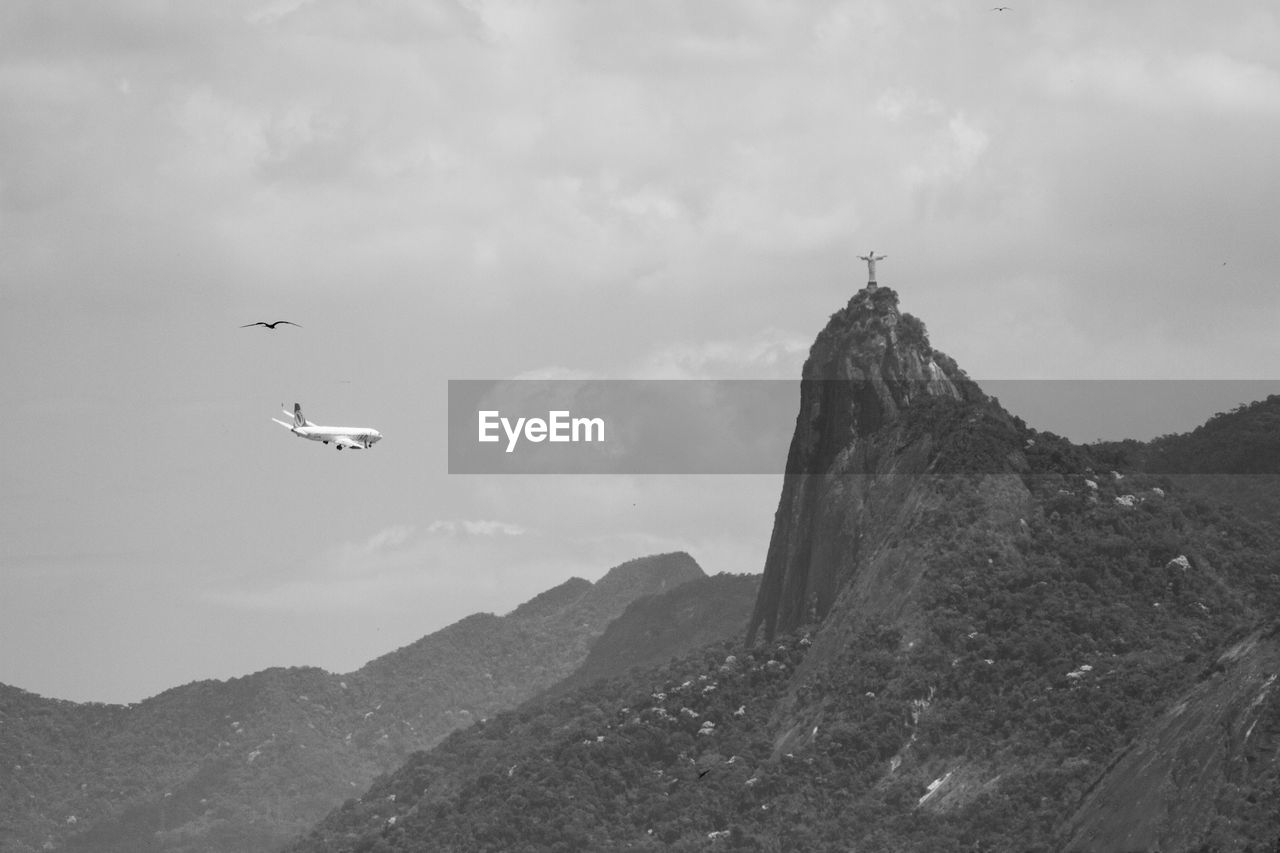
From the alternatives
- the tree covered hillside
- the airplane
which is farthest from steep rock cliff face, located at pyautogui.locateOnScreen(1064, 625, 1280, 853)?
the airplane

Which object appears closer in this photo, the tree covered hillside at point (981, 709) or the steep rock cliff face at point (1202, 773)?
the steep rock cliff face at point (1202, 773)

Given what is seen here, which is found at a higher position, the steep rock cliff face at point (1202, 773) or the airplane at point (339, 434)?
the airplane at point (339, 434)

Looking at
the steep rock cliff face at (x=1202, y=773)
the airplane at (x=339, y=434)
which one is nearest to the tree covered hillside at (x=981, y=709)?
the steep rock cliff face at (x=1202, y=773)

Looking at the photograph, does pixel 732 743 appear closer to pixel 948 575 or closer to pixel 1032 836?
pixel 948 575

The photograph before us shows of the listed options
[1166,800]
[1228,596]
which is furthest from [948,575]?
[1166,800]

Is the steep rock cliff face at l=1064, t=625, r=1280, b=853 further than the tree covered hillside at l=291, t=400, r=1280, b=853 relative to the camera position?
No

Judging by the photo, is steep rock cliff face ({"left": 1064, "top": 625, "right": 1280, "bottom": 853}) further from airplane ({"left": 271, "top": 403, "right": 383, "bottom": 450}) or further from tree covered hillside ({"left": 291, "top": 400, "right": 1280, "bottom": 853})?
airplane ({"left": 271, "top": 403, "right": 383, "bottom": 450})

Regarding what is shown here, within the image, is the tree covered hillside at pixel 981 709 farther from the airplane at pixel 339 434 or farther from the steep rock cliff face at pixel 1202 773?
the airplane at pixel 339 434

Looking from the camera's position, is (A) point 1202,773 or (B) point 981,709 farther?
(B) point 981,709

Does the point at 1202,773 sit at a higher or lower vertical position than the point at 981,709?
lower

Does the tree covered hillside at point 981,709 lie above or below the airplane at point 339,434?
below

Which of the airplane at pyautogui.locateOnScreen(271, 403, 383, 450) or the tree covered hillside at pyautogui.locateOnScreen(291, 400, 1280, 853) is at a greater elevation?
the airplane at pyautogui.locateOnScreen(271, 403, 383, 450)
